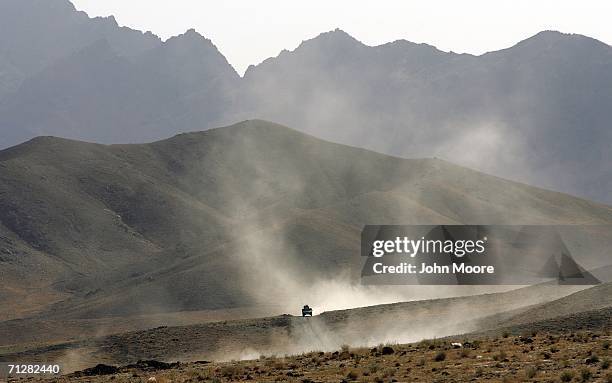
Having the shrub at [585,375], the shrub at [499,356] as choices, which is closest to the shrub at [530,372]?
the shrub at [585,375]

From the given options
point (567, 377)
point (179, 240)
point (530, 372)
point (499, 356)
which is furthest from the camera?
point (179, 240)

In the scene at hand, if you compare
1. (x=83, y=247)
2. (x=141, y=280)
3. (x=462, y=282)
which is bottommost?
(x=462, y=282)

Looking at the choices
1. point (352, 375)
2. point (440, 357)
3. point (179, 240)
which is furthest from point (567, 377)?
point (179, 240)

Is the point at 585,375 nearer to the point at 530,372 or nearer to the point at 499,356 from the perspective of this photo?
the point at 530,372

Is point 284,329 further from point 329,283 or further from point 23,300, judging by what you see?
point 23,300

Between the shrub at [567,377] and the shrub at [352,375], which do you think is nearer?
the shrub at [567,377]

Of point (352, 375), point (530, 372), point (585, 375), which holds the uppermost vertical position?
point (352, 375)

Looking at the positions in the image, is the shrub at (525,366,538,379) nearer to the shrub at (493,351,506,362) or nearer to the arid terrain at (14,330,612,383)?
the arid terrain at (14,330,612,383)

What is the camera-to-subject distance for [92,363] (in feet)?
184

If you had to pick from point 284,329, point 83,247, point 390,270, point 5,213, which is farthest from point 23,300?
point 284,329

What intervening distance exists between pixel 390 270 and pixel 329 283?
903 cm

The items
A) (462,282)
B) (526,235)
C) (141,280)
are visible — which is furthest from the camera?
(526,235)

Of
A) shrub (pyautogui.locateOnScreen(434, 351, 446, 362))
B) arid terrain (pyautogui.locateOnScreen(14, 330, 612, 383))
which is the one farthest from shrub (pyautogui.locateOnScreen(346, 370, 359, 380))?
shrub (pyautogui.locateOnScreen(434, 351, 446, 362))

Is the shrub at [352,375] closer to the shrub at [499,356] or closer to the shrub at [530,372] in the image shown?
the shrub at [499,356]
